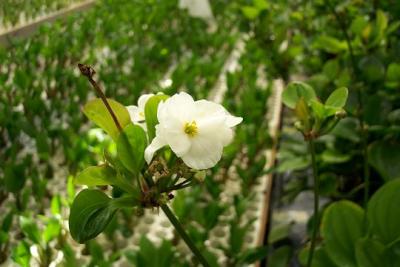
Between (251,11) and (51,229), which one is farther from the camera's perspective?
(251,11)

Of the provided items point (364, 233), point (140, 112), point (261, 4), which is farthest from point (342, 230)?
point (261, 4)

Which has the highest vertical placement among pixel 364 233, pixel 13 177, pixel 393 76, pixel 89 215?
pixel 13 177

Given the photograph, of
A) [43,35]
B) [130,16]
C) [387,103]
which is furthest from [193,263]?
[130,16]

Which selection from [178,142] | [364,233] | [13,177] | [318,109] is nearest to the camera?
[178,142]

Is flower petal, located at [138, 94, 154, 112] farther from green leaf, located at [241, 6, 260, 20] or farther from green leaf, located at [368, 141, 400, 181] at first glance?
green leaf, located at [241, 6, 260, 20]

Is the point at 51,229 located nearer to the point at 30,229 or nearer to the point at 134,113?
the point at 30,229

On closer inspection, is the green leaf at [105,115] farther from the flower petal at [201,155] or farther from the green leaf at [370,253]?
the green leaf at [370,253]

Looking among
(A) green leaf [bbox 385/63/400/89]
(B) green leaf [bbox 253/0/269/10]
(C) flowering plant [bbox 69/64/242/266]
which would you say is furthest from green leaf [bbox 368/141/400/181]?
(B) green leaf [bbox 253/0/269/10]
